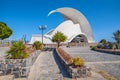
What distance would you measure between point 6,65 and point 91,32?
236 ft

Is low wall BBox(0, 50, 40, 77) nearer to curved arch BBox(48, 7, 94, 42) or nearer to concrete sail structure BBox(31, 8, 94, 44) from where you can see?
concrete sail structure BBox(31, 8, 94, 44)

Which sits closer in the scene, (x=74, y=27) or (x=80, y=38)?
(x=74, y=27)

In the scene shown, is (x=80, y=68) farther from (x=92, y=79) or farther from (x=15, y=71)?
(x=15, y=71)

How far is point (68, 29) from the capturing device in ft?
243

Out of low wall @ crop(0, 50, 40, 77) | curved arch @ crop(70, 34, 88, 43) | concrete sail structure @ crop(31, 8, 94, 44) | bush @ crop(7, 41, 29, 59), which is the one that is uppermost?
concrete sail structure @ crop(31, 8, 94, 44)

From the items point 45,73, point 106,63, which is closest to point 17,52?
point 45,73

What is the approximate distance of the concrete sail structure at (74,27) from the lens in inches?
2928

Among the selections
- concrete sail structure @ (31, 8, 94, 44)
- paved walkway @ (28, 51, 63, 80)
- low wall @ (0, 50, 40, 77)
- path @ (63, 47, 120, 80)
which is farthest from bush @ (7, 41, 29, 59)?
concrete sail structure @ (31, 8, 94, 44)

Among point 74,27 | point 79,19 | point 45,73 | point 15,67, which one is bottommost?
point 45,73

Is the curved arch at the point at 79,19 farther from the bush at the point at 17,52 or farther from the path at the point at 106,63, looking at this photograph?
the bush at the point at 17,52

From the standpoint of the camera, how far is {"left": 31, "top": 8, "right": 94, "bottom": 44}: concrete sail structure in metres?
74.4

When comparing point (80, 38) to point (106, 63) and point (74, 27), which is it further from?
point (106, 63)

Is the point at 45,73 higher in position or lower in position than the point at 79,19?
lower

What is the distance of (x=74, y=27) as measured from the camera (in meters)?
75.2
